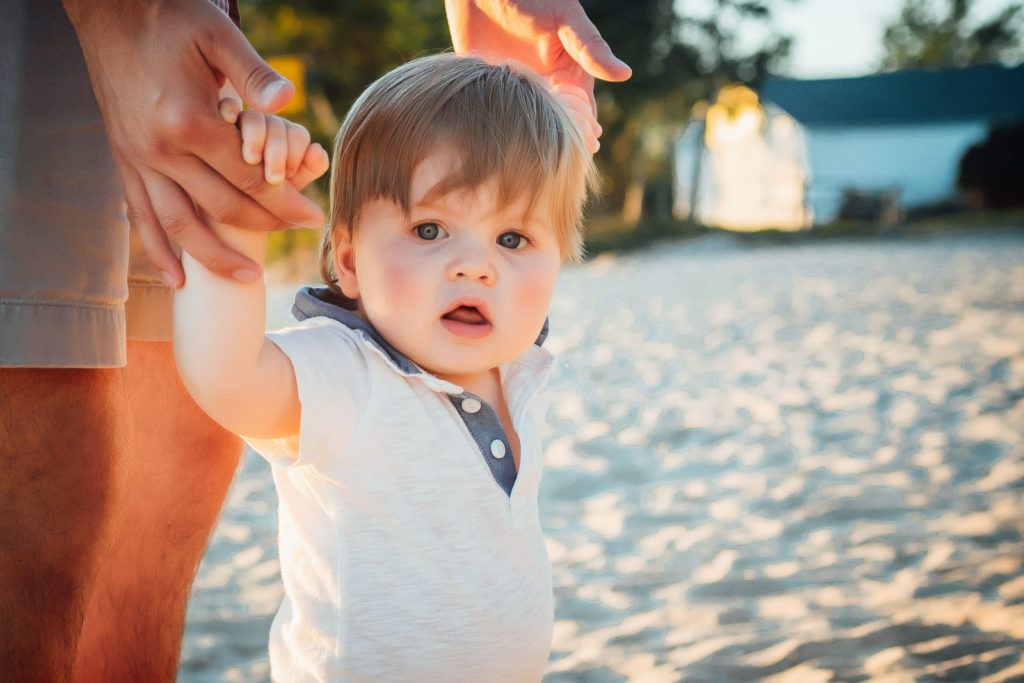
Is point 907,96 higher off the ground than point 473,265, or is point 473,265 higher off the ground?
point 473,265

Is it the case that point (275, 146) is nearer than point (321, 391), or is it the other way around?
point (275, 146)

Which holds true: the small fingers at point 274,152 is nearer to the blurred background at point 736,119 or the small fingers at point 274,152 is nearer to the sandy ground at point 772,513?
the sandy ground at point 772,513

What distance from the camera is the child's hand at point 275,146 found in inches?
45.1

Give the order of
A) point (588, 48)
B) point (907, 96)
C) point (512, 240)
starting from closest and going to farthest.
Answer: point (512, 240), point (588, 48), point (907, 96)

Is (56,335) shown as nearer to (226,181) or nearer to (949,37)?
(226,181)

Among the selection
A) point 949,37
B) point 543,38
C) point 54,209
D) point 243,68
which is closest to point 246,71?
point 243,68

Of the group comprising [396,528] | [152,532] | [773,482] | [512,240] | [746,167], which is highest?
[512,240]

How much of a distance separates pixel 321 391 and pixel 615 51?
2266 centimetres

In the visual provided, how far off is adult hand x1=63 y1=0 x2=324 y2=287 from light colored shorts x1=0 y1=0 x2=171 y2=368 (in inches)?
9.8

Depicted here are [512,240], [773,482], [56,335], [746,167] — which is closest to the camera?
[56,335]

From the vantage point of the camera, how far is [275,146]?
1146 millimetres

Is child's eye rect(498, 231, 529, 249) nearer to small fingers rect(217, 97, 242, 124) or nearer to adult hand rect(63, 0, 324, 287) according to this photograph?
adult hand rect(63, 0, 324, 287)

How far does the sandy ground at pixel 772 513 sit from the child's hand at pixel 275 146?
1.76 metres

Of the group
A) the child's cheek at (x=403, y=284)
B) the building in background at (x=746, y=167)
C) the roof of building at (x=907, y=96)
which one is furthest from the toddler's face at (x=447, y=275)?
the roof of building at (x=907, y=96)
